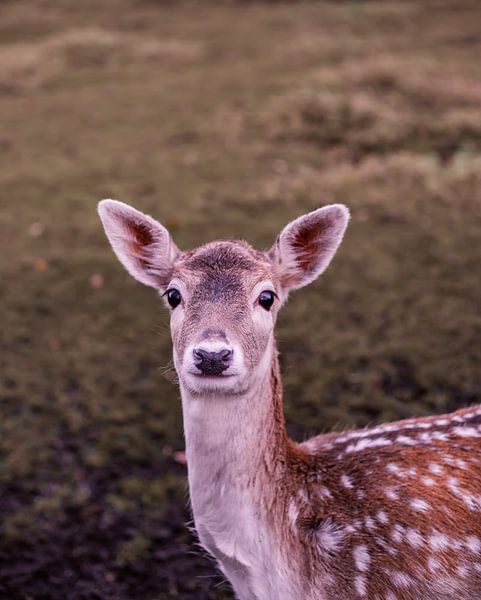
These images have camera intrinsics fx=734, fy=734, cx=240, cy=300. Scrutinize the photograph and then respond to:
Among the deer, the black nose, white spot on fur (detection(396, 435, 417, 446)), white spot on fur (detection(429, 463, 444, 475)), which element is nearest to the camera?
the black nose

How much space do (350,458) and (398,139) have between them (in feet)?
21.7

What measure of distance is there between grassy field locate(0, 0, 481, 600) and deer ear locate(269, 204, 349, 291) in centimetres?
121

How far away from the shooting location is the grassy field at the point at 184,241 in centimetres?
438

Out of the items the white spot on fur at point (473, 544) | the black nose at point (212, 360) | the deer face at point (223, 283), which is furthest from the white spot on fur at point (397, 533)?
the black nose at point (212, 360)

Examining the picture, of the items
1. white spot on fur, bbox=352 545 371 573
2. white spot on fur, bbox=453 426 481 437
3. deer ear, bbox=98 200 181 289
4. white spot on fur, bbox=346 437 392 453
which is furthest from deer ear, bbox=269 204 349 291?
white spot on fur, bbox=352 545 371 573

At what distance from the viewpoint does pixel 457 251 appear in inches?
260

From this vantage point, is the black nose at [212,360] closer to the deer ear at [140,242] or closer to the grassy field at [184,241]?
the deer ear at [140,242]

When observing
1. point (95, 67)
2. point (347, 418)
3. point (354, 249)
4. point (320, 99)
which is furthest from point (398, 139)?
point (95, 67)

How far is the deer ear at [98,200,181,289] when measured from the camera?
309cm

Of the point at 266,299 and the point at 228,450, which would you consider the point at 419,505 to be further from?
the point at 266,299

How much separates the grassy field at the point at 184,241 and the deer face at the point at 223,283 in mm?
1050

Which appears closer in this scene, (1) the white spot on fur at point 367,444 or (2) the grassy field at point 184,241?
(1) the white spot on fur at point 367,444

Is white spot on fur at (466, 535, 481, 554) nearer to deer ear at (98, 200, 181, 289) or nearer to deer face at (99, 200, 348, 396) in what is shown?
deer face at (99, 200, 348, 396)

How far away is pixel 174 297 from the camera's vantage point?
2879mm
